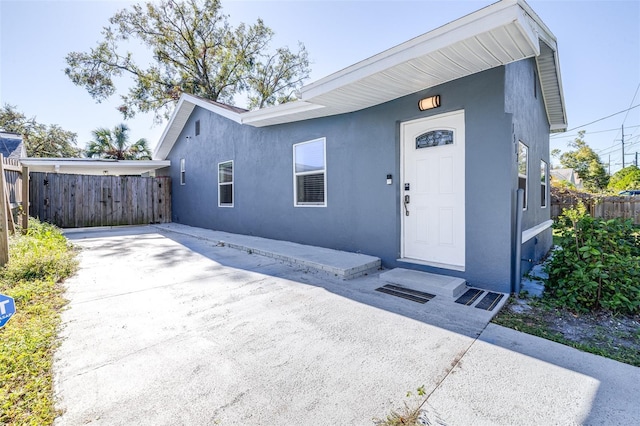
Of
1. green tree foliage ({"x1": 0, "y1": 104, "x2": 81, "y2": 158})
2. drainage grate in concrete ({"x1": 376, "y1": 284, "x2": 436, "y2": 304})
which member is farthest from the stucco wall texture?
green tree foliage ({"x1": 0, "y1": 104, "x2": 81, "y2": 158})

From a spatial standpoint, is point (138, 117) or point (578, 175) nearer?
point (138, 117)

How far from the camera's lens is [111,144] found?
18453 mm

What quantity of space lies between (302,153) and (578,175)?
38.5 metres

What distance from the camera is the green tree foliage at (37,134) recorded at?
20.5 metres

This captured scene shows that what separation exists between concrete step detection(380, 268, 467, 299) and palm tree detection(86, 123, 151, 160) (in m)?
20.5

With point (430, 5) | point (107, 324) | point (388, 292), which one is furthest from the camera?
point (430, 5)

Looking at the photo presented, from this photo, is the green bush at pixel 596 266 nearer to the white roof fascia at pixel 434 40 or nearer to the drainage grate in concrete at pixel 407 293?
the drainage grate in concrete at pixel 407 293

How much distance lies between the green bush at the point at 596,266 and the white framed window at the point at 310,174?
388 cm

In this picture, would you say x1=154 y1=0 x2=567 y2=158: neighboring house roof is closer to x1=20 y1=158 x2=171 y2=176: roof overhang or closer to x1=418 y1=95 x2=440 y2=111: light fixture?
x1=418 y1=95 x2=440 y2=111: light fixture

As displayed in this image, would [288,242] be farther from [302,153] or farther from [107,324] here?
[107,324]

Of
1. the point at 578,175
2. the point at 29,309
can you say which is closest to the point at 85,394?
the point at 29,309

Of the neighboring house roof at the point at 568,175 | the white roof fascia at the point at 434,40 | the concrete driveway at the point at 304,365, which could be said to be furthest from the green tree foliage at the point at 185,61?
the neighboring house roof at the point at 568,175

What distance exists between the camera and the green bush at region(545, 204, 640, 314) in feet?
10.4

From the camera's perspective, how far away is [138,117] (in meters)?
17.6
